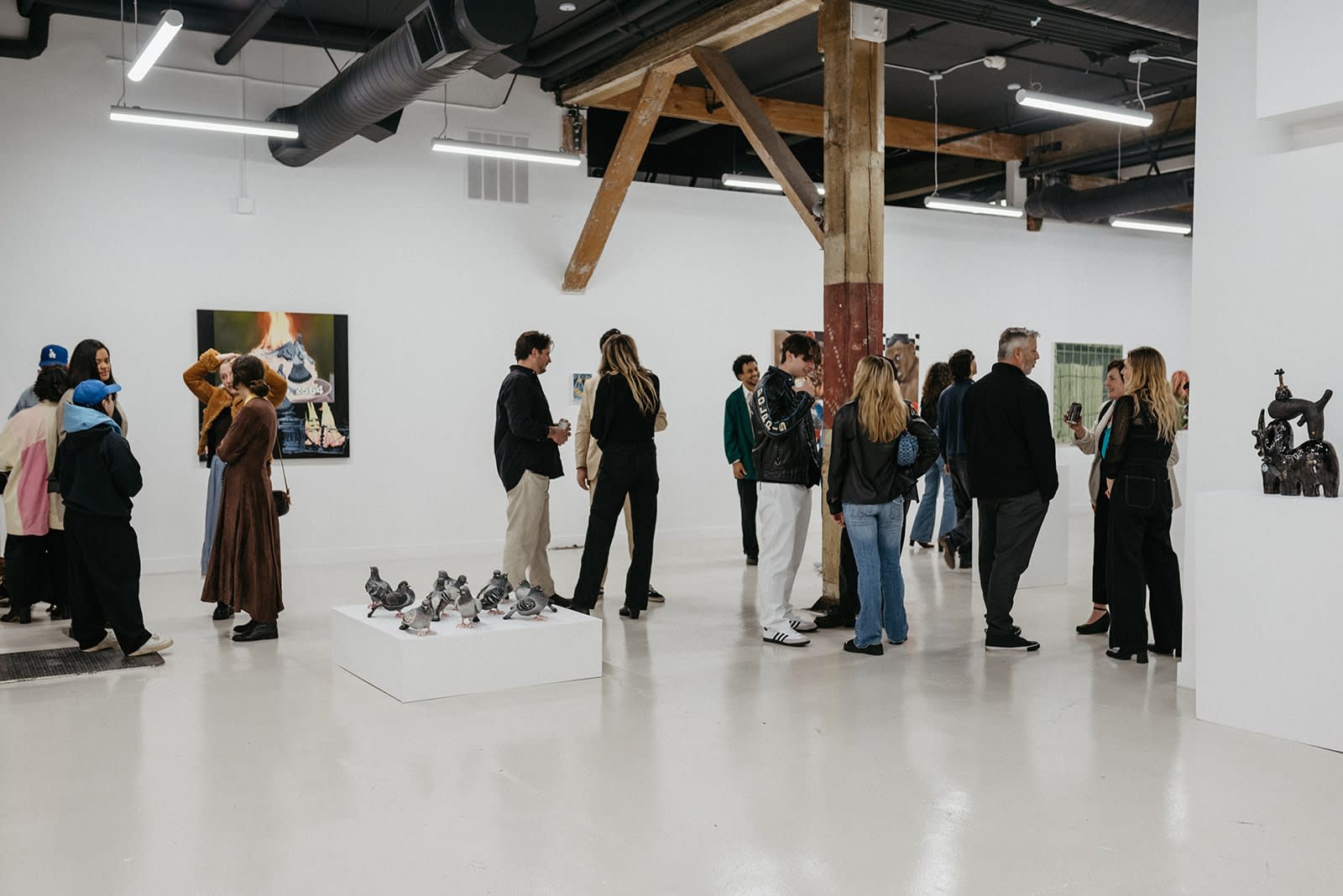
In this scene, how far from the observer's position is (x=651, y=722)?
15.2 ft

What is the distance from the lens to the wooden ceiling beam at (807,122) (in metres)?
10.5

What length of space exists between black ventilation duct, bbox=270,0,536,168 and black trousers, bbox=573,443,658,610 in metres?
2.34

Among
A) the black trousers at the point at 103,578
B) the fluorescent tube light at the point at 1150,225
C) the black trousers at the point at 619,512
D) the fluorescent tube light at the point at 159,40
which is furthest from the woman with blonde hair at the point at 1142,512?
the fluorescent tube light at the point at 1150,225

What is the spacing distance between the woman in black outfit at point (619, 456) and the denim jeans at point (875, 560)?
4.50ft

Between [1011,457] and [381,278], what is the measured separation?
588 cm

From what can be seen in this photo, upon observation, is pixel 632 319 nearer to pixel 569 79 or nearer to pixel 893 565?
pixel 569 79

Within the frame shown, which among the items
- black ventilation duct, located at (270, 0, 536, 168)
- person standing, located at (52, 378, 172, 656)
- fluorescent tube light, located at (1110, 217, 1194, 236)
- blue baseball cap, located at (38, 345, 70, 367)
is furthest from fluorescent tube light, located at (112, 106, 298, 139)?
fluorescent tube light, located at (1110, 217, 1194, 236)

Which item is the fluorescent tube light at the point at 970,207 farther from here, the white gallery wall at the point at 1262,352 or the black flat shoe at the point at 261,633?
the black flat shoe at the point at 261,633

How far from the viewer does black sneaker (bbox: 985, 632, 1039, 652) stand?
5.97m

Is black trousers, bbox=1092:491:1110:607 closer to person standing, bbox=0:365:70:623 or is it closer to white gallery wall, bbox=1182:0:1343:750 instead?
white gallery wall, bbox=1182:0:1343:750

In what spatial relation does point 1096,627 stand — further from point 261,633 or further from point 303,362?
point 303,362

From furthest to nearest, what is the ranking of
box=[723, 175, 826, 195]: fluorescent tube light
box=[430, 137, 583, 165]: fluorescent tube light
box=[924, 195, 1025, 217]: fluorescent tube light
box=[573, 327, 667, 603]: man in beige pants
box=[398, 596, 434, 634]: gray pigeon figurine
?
box=[924, 195, 1025, 217]: fluorescent tube light
box=[723, 175, 826, 195]: fluorescent tube light
box=[430, 137, 583, 165]: fluorescent tube light
box=[573, 327, 667, 603]: man in beige pants
box=[398, 596, 434, 634]: gray pigeon figurine

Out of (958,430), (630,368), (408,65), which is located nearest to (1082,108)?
(958,430)

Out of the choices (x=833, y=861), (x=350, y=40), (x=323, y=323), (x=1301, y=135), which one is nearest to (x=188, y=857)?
(x=833, y=861)
